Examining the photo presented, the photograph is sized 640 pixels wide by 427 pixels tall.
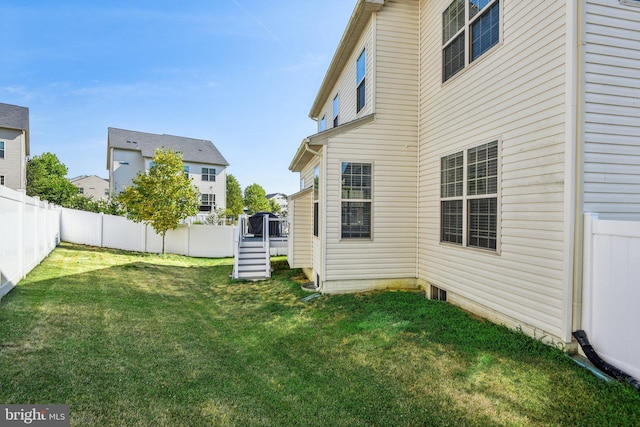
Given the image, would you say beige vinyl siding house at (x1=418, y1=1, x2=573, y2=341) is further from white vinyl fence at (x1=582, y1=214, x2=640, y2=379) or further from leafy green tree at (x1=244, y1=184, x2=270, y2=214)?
leafy green tree at (x1=244, y1=184, x2=270, y2=214)

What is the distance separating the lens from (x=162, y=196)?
13.1 meters

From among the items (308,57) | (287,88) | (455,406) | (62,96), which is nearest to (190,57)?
(287,88)

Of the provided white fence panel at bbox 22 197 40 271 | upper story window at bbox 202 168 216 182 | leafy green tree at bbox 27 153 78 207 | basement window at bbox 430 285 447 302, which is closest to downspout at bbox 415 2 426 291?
basement window at bbox 430 285 447 302

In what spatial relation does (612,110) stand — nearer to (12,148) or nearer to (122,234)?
(122,234)

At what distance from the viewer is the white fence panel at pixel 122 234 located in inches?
544

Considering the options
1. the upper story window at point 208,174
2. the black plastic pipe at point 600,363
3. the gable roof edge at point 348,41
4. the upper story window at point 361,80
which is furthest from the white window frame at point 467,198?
the upper story window at point 208,174

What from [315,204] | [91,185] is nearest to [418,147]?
[315,204]

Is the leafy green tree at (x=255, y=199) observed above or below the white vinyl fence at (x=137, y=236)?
above

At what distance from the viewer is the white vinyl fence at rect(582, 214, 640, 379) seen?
2762 mm

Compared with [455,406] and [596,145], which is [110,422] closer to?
[455,406]

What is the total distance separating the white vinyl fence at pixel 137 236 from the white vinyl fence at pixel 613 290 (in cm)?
1343

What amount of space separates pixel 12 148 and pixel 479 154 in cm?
2767

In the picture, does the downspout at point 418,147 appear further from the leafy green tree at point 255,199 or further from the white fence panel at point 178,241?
the leafy green tree at point 255,199

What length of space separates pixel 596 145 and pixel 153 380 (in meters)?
5.57
